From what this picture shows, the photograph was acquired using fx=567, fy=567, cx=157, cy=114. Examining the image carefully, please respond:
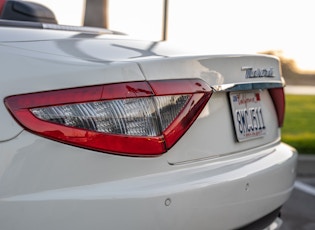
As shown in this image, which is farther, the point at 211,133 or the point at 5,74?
the point at 211,133

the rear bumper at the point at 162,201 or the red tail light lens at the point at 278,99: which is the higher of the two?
the red tail light lens at the point at 278,99

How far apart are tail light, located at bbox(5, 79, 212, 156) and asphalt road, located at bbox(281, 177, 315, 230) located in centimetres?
254

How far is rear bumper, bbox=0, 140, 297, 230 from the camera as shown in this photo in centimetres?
182

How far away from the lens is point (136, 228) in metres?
1.93

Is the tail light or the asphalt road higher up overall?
the tail light

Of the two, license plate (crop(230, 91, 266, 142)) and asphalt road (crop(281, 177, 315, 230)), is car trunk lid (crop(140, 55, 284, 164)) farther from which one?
asphalt road (crop(281, 177, 315, 230))

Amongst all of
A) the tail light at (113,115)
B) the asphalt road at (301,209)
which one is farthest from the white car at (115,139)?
the asphalt road at (301,209)

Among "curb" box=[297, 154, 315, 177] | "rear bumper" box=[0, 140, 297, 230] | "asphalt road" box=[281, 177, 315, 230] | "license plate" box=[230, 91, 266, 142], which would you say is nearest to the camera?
"rear bumper" box=[0, 140, 297, 230]

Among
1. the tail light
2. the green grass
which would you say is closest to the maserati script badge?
the tail light

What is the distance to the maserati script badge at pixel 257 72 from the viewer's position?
256cm

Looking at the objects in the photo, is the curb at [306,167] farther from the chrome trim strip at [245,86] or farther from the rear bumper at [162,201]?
the rear bumper at [162,201]

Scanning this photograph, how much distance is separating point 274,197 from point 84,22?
721cm

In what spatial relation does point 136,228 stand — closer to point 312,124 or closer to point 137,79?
point 137,79

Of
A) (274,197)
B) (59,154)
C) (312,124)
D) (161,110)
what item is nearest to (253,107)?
(274,197)
